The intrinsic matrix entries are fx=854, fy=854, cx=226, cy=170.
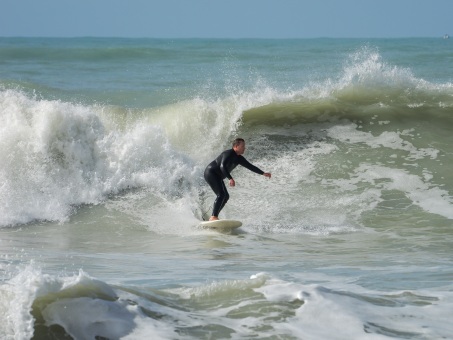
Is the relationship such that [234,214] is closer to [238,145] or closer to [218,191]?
[218,191]

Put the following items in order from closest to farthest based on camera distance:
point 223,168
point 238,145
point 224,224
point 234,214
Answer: point 224,224
point 223,168
point 238,145
point 234,214

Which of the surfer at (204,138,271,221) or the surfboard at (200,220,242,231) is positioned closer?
the surfboard at (200,220,242,231)

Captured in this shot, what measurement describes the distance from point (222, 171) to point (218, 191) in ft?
0.94

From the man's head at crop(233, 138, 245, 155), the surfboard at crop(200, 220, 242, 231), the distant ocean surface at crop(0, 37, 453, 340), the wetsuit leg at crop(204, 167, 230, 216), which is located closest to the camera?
the distant ocean surface at crop(0, 37, 453, 340)

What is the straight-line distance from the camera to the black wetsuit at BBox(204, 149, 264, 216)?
37.3ft

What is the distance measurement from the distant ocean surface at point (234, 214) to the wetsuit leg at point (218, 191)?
48 centimetres

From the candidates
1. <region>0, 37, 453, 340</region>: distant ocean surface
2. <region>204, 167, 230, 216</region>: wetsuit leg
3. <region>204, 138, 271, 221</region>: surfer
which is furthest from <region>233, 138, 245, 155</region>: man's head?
<region>0, 37, 453, 340</region>: distant ocean surface

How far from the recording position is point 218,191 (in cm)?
1147

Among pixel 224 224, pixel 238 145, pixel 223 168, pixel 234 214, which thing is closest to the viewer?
pixel 224 224

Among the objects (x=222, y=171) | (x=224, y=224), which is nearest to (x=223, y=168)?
(x=222, y=171)

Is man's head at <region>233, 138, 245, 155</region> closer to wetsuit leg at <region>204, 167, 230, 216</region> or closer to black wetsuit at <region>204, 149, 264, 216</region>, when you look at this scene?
black wetsuit at <region>204, 149, 264, 216</region>

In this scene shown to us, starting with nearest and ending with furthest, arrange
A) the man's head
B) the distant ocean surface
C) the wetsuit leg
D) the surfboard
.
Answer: the distant ocean surface
the surfboard
the wetsuit leg
the man's head

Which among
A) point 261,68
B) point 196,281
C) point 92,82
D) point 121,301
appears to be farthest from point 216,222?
point 261,68

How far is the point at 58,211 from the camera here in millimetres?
12297
